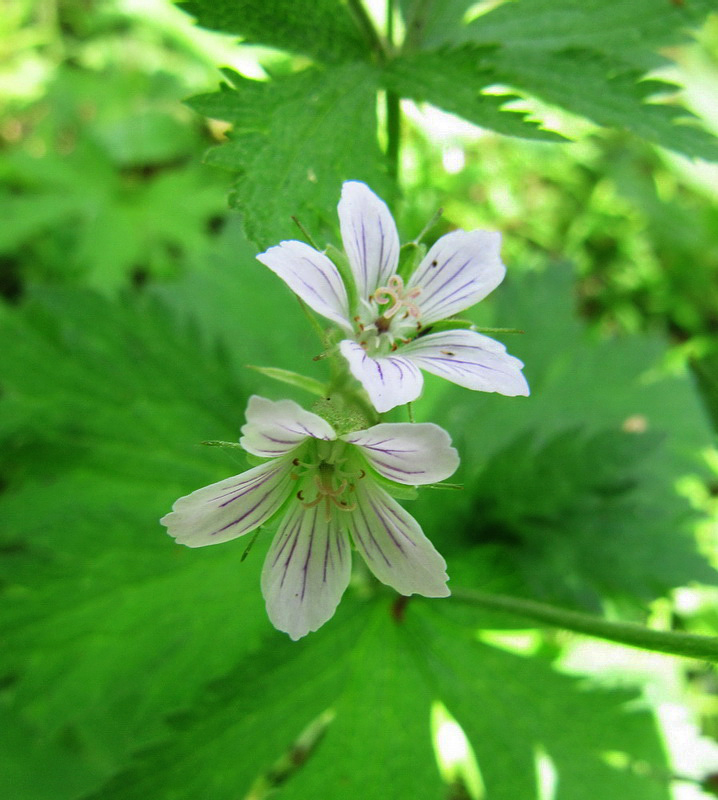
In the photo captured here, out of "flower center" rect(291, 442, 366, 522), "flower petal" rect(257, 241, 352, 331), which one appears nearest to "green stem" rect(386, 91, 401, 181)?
"flower petal" rect(257, 241, 352, 331)

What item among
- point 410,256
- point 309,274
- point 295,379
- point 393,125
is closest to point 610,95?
point 393,125

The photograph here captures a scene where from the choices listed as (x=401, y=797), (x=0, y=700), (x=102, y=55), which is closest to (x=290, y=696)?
(x=401, y=797)

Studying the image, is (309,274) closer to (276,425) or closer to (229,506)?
(276,425)

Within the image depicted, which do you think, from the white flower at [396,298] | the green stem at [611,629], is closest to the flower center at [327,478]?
the white flower at [396,298]

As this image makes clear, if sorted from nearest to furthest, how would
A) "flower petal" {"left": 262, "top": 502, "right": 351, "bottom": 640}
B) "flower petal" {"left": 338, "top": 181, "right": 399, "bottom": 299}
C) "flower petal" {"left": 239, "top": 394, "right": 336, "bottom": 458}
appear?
"flower petal" {"left": 239, "top": 394, "right": 336, "bottom": 458} < "flower petal" {"left": 262, "top": 502, "right": 351, "bottom": 640} < "flower petal" {"left": 338, "top": 181, "right": 399, "bottom": 299}

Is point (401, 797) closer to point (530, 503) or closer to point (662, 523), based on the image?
point (530, 503)

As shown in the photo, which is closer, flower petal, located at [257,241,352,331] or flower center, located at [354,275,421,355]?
flower petal, located at [257,241,352,331]

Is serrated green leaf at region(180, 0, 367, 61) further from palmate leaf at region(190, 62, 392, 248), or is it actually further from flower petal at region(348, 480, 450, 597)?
flower petal at region(348, 480, 450, 597)
